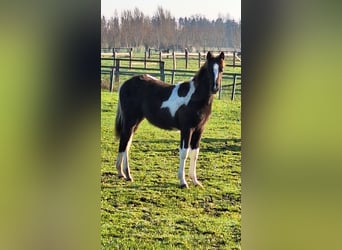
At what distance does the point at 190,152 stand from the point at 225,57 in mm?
475

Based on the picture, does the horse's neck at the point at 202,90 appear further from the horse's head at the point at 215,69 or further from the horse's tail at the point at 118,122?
the horse's tail at the point at 118,122

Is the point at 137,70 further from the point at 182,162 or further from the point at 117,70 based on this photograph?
the point at 182,162

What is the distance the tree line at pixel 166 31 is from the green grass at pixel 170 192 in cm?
26

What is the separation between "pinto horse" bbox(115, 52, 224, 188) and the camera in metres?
2.38

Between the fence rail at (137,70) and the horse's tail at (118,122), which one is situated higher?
the fence rail at (137,70)

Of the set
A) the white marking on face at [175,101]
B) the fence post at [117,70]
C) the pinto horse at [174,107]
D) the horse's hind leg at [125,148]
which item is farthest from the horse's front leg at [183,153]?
the fence post at [117,70]

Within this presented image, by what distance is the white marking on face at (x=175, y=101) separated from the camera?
2.40 metres

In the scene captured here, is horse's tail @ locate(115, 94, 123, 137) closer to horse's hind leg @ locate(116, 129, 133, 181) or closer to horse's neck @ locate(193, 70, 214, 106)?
horse's hind leg @ locate(116, 129, 133, 181)

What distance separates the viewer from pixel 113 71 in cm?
242
